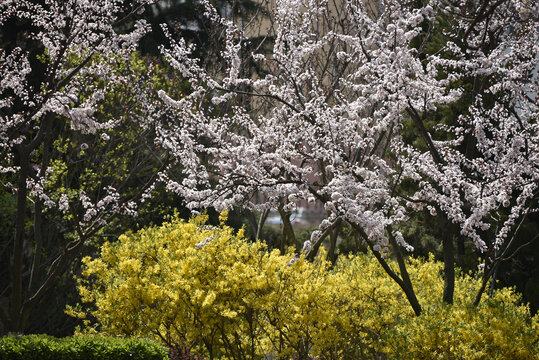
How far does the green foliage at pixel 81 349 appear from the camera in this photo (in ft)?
21.2

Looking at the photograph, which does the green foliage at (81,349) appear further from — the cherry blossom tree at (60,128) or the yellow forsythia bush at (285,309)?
the cherry blossom tree at (60,128)

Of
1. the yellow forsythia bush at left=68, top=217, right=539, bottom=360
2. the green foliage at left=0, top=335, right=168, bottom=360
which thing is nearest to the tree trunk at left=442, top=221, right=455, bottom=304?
the yellow forsythia bush at left=68, top=217, right=539, bottom=360

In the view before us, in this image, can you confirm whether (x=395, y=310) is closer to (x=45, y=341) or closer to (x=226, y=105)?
(x=45, y=341)

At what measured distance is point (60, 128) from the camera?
Answer: 12.4 metres

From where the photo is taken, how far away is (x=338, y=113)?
6.72 m

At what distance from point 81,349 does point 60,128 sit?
270 inches

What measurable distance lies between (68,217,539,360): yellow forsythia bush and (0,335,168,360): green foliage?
0.31 metres

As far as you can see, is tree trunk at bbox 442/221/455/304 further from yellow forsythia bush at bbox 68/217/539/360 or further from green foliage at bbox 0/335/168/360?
green foliage at bbox 0/335/168/360

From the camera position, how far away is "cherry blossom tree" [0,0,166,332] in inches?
285

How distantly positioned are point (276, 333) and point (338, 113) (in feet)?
8.62

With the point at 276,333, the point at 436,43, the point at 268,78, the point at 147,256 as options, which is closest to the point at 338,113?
the point at 268,78

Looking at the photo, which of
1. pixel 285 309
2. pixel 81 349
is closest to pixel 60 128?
pixel 81 349

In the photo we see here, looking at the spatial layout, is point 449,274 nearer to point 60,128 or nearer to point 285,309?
point 285,309

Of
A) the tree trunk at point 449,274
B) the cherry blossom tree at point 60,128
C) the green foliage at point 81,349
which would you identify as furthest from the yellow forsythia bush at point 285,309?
the cherry blossom tree at point 60,128
